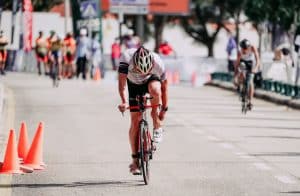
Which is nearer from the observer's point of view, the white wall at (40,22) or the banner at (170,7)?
the white wall at (40,22)

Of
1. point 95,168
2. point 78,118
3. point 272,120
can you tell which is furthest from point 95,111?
point 95,168

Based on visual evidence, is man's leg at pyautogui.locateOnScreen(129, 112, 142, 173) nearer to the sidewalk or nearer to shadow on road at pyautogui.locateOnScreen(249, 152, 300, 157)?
shadow on road at pyautogui.locateOnScreen(249, 152, 300, 157)

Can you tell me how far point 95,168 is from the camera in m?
14.5

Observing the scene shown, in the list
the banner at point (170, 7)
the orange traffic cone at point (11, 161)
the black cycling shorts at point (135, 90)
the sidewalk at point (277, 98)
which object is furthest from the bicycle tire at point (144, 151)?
the banner at point (170, 7)

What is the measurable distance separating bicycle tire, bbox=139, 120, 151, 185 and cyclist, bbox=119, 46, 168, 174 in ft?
0.59

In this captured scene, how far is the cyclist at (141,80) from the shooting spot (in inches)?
501

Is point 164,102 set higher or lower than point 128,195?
higher

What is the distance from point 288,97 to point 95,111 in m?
6.94

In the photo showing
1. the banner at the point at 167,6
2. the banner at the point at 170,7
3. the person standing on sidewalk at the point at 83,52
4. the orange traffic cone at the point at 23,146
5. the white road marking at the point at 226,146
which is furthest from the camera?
the banner at the point at 170,7

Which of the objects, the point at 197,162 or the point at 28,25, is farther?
the point at 28,25

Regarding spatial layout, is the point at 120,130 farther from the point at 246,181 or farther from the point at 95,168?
the point at 246,181

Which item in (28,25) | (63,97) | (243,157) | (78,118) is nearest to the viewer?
(243,157)

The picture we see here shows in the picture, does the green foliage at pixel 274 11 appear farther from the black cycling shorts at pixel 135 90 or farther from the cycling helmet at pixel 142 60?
the cycling helmet at pixel 142 60

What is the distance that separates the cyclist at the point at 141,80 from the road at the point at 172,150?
1.94ft
